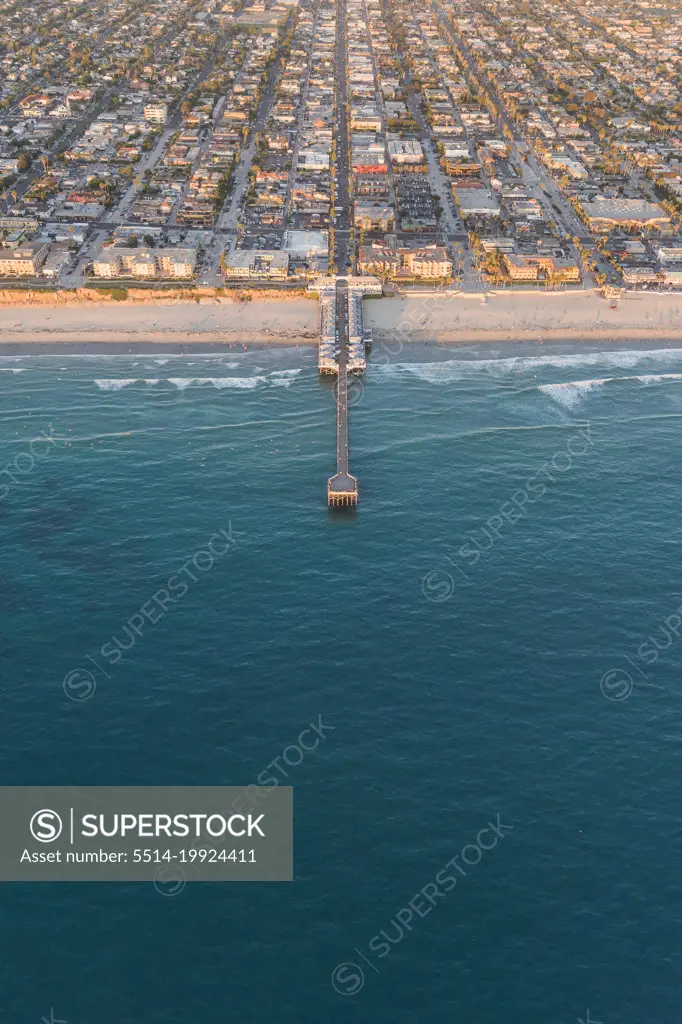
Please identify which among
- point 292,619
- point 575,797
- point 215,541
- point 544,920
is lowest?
point 544,920

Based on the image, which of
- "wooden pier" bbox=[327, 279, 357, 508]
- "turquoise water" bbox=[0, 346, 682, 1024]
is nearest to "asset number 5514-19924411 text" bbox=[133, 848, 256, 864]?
"turquoise water" bbox=[0, 346, 682, 1024]

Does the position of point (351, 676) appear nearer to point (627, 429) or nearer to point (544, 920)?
point (544, 920)

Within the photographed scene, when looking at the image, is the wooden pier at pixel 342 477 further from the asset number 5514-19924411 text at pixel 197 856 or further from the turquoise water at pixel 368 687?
the asset number 5514-19924411 text at pixel 197 856

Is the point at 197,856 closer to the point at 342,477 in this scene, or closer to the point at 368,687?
the point at 368,687

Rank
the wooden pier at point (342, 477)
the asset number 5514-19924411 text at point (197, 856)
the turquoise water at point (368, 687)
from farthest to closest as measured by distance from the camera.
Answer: the wooden pier at point (342, 477), the asset number 5514-19924411 text at point (197, 856), the turquoise water at point (368, 687)

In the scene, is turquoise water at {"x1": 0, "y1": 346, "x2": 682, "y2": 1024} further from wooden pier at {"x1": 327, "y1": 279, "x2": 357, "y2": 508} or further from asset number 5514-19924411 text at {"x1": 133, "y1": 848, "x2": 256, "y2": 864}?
asset number 5514-19924411 text at {"x1": 133, "y1": 848, "x2": 256, "y2": 864}

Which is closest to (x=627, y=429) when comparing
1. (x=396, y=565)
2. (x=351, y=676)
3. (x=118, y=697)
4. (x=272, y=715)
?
(x=396, y=565)

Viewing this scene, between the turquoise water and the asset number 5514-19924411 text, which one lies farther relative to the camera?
the asset number 5514-19924411 text

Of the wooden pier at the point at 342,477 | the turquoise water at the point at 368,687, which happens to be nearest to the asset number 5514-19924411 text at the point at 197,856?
the turquoise water at the point at 368,687

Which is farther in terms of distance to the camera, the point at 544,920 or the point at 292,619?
the point at 292,619
